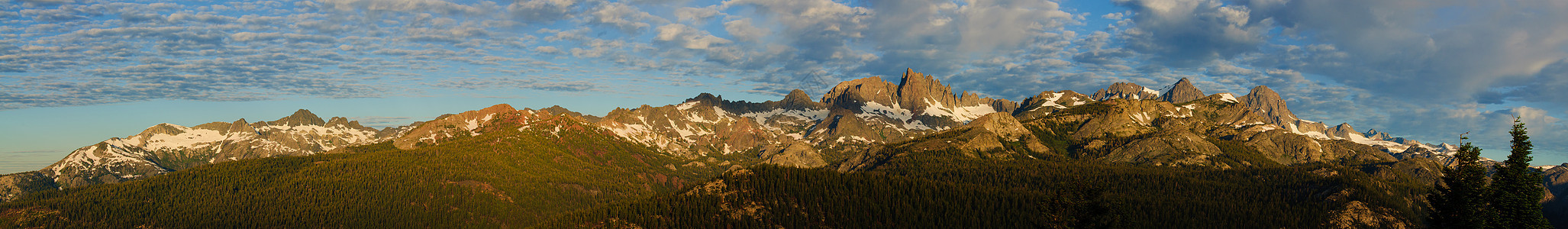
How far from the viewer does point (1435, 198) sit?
8506 centimetres

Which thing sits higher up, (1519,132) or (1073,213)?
(1519,132)

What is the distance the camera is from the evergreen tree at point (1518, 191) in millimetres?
84250

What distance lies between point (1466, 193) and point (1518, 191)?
7.98m

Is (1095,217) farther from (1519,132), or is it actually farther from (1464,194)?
(1519,132)

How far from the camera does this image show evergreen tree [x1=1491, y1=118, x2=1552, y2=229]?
84.2 m

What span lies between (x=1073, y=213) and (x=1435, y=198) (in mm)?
37161

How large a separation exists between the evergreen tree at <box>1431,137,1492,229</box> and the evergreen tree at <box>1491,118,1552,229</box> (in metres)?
1.87

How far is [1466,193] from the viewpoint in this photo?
82.1 m

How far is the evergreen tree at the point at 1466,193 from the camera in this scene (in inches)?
3233

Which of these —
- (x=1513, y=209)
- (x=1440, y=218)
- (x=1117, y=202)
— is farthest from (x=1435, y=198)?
(x=1117, y=202)

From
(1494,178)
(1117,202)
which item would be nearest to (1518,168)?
A: (1494,178)

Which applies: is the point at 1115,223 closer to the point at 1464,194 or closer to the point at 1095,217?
the point at 1095,217

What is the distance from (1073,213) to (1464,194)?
37.8 m

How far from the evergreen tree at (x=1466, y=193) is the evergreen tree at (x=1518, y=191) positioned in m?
1.87
